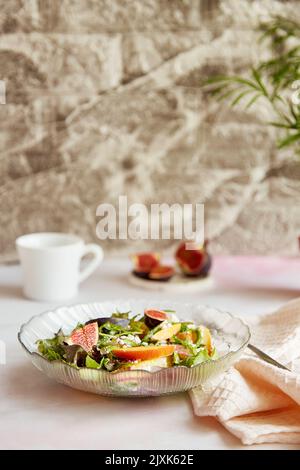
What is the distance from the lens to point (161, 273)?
63.3 inches

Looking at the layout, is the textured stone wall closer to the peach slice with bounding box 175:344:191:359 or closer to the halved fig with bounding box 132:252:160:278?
the halved fig with bounding box 132:252:160:278

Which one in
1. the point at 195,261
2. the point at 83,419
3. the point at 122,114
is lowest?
the point at 83,419

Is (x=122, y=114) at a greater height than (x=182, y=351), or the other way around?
(x=122, y=114)

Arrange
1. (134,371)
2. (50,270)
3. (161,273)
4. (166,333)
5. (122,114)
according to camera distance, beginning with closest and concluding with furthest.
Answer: (134,371)
(166,333)
(50,270)
(161,273)
(122,114)

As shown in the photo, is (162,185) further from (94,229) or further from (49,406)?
(49,406)

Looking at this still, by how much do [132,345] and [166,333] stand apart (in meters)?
0.06

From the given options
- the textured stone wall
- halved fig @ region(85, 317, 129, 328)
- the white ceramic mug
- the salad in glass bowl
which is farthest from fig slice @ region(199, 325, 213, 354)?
the textured stone wall

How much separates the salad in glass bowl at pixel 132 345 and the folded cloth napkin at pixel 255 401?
5 centimetres

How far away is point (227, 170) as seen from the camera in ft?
6.10

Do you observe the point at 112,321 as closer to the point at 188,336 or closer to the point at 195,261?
the point at 188,336

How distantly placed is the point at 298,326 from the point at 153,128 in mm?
780

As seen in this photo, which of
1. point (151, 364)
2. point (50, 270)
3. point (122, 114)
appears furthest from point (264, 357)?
point (122, 114)

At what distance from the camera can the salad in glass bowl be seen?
97 cm
